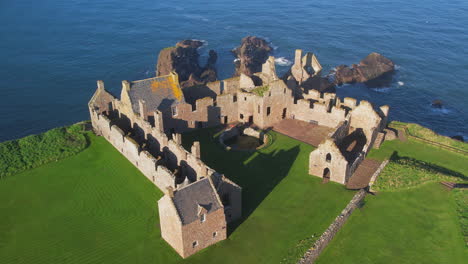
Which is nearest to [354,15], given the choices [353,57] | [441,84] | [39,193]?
[353,57]

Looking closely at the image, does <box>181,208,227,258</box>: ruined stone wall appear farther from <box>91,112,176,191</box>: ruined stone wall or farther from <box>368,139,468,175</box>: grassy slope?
<box>368,139,468,175</box>: grassy slope

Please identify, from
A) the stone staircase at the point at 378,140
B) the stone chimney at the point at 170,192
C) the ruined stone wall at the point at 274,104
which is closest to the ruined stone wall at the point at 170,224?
the stone chimney at the point at 170,192

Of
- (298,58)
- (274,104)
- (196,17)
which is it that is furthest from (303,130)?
(196,17)

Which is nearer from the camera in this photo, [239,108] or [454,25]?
[239,108]

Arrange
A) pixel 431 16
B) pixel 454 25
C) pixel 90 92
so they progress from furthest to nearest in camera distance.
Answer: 1. pixel 431 16
2. pixel 454 25
3. pixel 90 92

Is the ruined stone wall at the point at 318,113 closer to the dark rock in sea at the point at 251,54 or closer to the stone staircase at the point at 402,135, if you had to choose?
the stone staircase at the point at 402,135

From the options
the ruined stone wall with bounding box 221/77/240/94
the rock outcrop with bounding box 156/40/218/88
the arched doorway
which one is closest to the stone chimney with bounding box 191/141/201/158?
the arched doorway

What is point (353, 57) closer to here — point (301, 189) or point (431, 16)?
point (431, 16)
